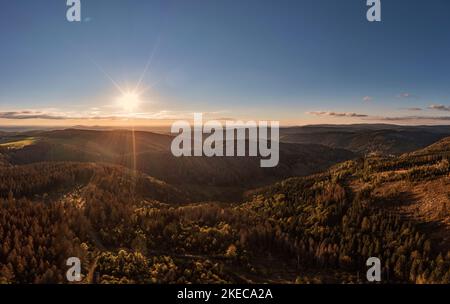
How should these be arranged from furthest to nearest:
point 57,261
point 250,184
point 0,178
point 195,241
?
point 250,184 → point 0,178 → point 195,241 → point 57,261

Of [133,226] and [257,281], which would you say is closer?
[257,281]

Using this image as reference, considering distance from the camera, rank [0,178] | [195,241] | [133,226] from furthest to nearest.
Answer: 1. [0,178]
2. [133,226]
3. [195,241]

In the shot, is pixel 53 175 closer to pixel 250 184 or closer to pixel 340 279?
pixel 340 279

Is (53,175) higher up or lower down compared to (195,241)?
higher up

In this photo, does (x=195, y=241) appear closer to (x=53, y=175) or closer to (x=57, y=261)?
(x=57, y=261)
